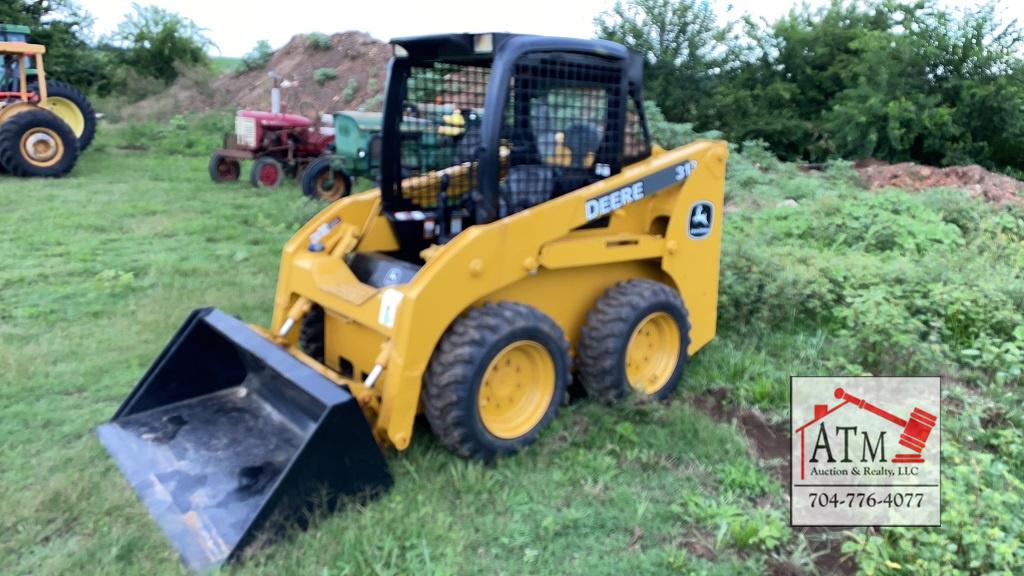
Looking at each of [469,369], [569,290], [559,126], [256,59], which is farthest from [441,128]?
[256,59]

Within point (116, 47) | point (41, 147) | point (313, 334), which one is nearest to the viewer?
point (313, 334)

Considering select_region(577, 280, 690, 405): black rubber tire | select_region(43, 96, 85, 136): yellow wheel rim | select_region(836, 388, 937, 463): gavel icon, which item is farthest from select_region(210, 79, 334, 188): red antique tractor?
select_region(836, 388, 937, 463): gavel icon

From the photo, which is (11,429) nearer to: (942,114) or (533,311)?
(533,311)

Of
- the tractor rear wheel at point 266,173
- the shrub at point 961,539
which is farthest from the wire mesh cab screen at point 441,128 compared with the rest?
the tractor rear wheel at point 266,173

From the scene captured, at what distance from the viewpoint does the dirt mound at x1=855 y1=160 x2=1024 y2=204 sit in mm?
9727

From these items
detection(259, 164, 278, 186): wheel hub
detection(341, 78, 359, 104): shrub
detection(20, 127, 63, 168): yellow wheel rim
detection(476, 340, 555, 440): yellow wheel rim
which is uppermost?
detection(341, 78, 359, 104): shrub

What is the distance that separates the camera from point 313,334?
4.23m

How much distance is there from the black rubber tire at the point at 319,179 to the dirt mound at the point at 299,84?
8.29 meters

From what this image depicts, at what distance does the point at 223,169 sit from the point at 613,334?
9.84 meters

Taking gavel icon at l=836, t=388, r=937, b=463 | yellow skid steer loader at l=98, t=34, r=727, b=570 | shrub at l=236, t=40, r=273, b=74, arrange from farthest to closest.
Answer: shrub at l=236, t=40, r=273, b=74, gavel icon at l=836, t=388, r=937, b=463, yellow skid steer loader at l=98, t=34, r=727, b=570

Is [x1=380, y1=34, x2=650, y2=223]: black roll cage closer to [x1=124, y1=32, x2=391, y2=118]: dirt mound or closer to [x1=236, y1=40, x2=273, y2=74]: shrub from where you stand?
[x1=124, y1=32, x2=391, y2=118]: dirt mound

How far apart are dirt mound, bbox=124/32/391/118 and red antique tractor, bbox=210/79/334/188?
6661 mm

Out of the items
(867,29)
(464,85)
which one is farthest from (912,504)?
(867,29)

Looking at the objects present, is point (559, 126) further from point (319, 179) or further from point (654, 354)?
point (319, 179)
